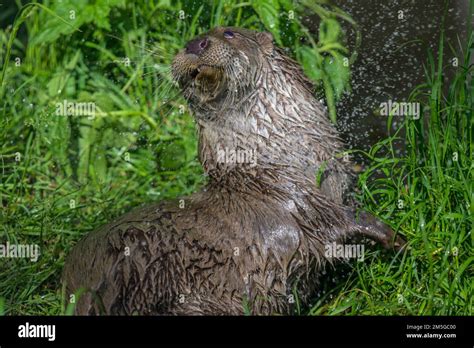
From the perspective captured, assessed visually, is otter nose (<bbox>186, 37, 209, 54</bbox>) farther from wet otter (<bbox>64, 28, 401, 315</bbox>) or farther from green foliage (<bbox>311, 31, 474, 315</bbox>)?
green foliage (<bbox>311, 31, 474, 315</bbox>)

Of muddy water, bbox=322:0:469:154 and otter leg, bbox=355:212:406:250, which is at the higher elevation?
muddy water, bbox=322:0:469:154

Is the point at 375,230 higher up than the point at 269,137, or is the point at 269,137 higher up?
the point at 269,137

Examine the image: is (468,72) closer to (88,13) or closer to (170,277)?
(170,277)

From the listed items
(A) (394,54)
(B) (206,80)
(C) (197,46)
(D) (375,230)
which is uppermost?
(A) (394,54)

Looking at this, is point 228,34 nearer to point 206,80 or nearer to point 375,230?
point 206,80

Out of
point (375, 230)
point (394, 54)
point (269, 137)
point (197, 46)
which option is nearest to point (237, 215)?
point (269, 137)

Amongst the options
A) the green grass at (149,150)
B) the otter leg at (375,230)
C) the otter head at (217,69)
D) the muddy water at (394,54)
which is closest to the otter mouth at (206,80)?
the otter head at (217,69)

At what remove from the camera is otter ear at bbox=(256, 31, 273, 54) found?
156 inches

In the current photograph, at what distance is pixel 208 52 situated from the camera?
12.5 feet

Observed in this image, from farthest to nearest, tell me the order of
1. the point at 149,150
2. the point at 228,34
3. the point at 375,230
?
the point at 149,150 → the point at 228,34 → the point at 375,230

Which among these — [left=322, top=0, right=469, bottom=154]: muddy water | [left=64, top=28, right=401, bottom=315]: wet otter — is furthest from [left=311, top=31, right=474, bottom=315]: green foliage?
[left=322, top=0, right=469, bottom=154]: muddy water

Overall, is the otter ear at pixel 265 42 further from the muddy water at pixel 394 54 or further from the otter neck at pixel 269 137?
the muddy water at pixel 394 54

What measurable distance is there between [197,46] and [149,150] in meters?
1.45

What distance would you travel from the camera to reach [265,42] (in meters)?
4.00
